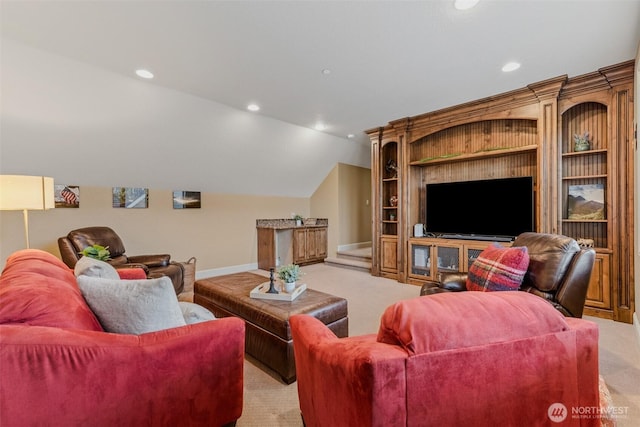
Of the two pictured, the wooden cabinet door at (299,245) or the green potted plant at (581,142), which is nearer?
the green potted plant at (581,142)

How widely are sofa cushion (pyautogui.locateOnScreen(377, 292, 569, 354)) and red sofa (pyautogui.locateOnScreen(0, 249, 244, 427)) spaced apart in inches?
34.5

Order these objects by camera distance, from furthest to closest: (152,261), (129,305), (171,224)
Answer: (171,224)
(152,261)
(129,305)

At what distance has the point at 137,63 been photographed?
2748 millimetres

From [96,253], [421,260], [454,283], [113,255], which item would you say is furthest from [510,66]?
[113,255]

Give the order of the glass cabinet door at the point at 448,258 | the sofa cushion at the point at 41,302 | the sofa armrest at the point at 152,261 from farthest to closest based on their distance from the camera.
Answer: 1. the glass cabinet door at the point at 448,258
2. the sofa armrest at the point at 152,261
3. the sofa cushion at the point at 41,302

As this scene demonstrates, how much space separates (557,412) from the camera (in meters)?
0.89

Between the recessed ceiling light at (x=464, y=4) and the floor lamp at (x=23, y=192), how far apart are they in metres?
3.54

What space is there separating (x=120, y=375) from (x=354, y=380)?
0.92 metres

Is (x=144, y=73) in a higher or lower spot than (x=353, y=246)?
higher

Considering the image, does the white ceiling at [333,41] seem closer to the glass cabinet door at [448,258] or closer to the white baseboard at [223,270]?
the glass cabinet door at [448,258]

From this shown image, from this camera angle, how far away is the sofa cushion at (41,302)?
1048 millimetres

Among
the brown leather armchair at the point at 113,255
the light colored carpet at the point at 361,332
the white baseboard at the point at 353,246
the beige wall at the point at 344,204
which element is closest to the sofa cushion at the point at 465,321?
the light colored carpet at the point at 361,332

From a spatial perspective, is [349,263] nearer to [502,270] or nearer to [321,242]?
[321,242]

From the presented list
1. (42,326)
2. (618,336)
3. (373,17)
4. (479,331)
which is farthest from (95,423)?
(618,336)
